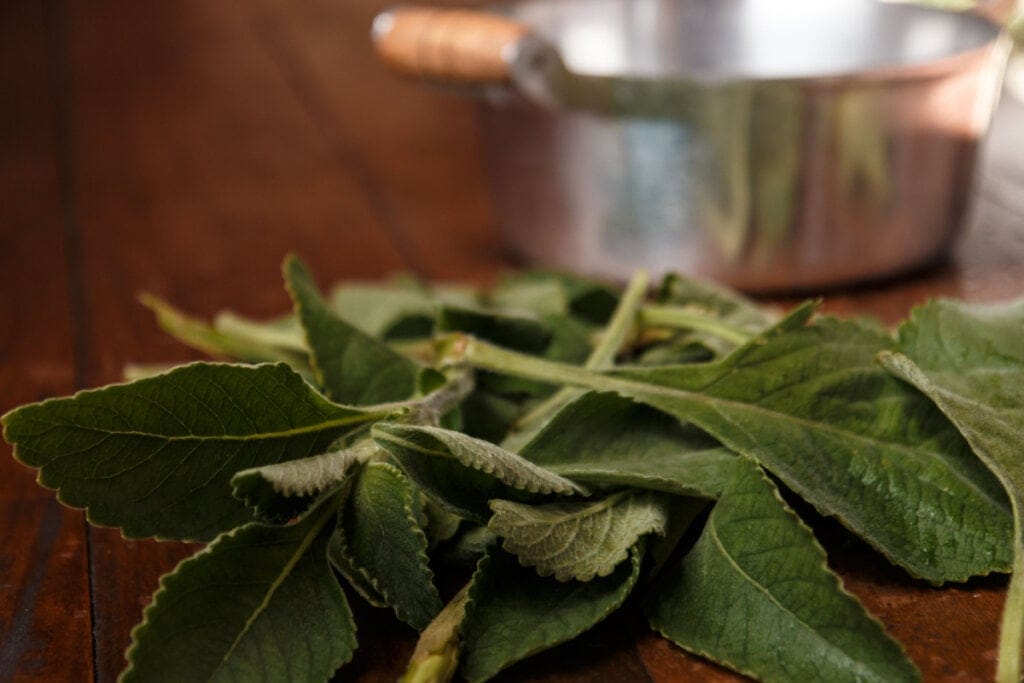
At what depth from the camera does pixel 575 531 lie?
1.19 ft

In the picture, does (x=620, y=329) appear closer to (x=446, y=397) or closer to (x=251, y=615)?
(x=446, y=397)

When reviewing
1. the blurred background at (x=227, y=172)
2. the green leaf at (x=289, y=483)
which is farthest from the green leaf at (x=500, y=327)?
the blurred background at (x=227, y=172)

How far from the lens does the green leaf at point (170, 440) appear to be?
13.7 inches

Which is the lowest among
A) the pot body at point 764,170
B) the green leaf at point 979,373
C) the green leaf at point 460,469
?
the pot body at point 764,170

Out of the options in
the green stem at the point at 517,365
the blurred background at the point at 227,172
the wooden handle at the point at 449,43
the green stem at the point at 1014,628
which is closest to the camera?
the green stem at the point at 1014,628

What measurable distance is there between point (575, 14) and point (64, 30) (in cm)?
79

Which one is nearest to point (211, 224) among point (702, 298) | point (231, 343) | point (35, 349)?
point (35, 349)

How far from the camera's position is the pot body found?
2.10 ft

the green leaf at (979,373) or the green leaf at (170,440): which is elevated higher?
the green leaf at (170,440)

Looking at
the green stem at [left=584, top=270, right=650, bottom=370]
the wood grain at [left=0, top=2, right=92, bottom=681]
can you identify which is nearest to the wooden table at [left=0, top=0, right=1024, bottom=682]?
the wood grain at [left=0, top=2, right=92, bottom=681]

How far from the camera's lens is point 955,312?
435 millimetres

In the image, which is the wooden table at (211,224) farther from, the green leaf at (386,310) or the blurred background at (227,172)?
the green leaf at (386,310)

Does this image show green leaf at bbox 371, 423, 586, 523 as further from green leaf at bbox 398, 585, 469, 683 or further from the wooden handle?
the wooden handle

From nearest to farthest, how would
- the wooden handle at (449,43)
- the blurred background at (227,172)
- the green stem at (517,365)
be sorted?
1. the green stem at (517,365)
2. the wooden handle at (449,43)
3. the blurred background at (227,172)
